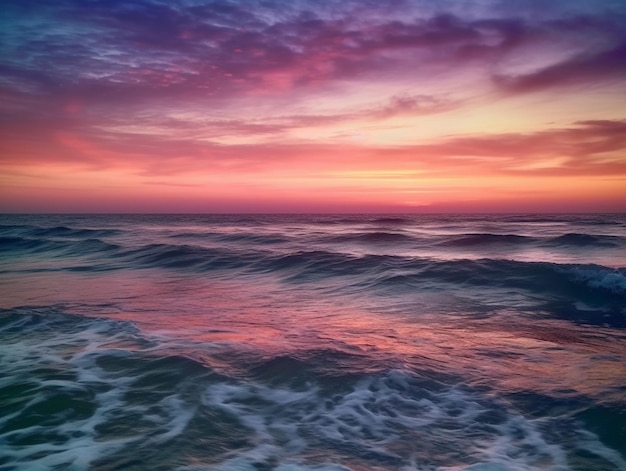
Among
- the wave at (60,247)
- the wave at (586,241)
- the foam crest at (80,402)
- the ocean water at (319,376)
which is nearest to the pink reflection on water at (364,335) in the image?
the ocean water at (319,376)

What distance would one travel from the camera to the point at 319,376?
20.2ft

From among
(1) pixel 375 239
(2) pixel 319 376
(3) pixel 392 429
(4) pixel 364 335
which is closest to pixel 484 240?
(1) pixel 375 239

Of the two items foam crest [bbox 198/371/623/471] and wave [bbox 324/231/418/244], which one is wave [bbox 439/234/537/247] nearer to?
wave [bbox 324/231/418/244]

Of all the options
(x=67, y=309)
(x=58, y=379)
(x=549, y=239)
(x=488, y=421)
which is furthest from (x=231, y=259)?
(x=549, y=239)

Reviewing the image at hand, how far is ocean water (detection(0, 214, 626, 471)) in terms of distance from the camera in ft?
14.2

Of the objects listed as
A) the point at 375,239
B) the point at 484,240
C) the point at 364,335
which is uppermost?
the point at 484,240

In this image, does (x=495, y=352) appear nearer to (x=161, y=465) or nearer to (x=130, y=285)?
(x=161, y=465)

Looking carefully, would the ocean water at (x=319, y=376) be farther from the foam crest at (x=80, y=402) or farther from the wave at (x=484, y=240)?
the wave at (x=484, y=240)

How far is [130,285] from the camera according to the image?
13852 mm

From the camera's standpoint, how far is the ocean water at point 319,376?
4.34 metres

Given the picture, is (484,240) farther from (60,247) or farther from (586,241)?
(60,247)

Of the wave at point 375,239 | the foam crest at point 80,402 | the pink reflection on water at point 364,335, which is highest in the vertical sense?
the wave at point 375,239

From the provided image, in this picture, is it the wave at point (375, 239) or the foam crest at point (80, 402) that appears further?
the wave at point (375, 239)

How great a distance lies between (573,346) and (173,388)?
6083 mm
